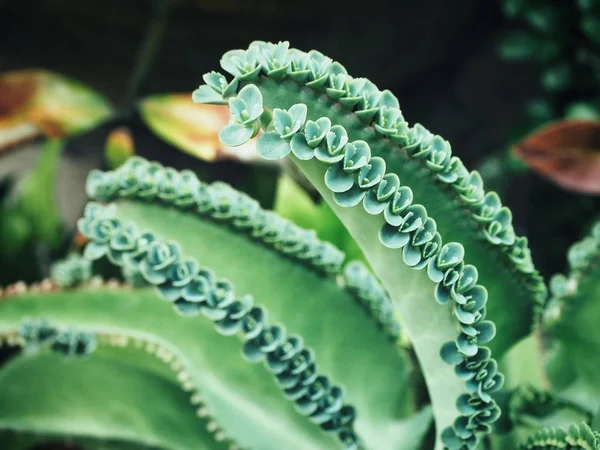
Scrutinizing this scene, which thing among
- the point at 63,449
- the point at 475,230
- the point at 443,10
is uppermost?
the point at 443,10

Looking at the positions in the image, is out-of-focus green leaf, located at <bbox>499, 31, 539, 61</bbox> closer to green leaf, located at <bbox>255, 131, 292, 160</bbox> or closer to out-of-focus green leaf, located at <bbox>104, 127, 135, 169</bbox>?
Result: out-of-focus green leaf, located at <bbox>104, 127, 135, 169</bbox>

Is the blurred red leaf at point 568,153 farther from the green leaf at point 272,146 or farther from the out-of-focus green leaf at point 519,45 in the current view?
the green leaf at point 272,146

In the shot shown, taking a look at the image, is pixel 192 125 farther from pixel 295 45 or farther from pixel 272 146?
pixel 272 146

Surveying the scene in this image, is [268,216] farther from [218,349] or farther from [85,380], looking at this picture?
[85,380]

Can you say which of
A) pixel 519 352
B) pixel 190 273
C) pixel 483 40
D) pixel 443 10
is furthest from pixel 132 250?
pixel 483 40

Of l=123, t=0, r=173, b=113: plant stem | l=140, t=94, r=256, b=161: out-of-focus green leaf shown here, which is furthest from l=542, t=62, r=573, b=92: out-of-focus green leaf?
l=123, t=0, r=173, b=113: plant stem

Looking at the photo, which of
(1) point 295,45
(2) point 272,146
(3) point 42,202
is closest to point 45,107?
(3) point 42,202
